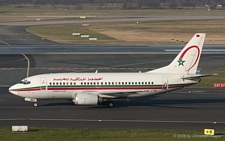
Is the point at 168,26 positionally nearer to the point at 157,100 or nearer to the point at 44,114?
the point at 157,100

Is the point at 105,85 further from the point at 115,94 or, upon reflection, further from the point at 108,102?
the point at 108,102

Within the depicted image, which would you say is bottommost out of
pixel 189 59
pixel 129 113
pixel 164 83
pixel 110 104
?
pixel 129 113

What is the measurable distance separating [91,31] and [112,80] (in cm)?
9782

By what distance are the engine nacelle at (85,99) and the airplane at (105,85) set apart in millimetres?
294

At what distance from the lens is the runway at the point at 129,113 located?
44062mm

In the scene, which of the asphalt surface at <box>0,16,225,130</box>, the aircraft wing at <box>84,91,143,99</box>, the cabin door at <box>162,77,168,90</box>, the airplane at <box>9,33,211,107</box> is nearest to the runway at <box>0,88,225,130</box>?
the asphalt surface at <box>0,16,225,130</box>

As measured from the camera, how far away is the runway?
44.1 meters

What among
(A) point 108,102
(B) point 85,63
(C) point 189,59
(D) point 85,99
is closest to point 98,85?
(A) point 108,102

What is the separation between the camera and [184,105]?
177 ft

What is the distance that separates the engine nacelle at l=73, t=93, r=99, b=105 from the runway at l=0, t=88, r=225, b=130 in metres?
0.84

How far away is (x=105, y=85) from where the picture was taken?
171 feet

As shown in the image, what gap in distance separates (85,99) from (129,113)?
4.81 metres

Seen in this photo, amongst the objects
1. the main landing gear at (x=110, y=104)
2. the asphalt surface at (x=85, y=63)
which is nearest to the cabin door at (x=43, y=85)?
the main landing gear at (x=110, y=104)

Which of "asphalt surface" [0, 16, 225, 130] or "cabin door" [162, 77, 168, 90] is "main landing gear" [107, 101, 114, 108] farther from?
"cabin door" [162, 77, 168, 90]
